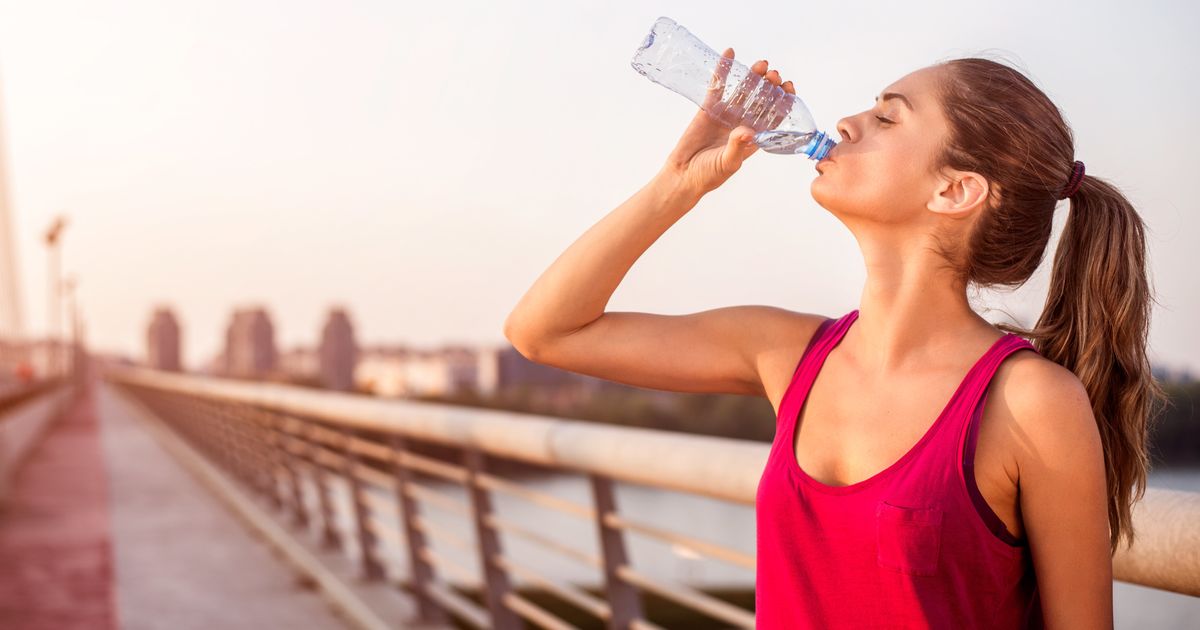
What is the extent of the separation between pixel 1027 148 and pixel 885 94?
0.63ft

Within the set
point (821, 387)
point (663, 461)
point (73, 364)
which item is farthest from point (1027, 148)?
point (73, 364)

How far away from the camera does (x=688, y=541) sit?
100 inches

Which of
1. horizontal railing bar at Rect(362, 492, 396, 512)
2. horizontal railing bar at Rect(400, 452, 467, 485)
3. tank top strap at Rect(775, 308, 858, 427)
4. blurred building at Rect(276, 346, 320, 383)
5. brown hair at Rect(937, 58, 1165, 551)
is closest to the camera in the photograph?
brown hair at Rect(937, 58, 1165, 551)

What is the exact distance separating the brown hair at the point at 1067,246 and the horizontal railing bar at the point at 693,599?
0.84 meters

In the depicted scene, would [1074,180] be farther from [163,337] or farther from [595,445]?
[163,337]

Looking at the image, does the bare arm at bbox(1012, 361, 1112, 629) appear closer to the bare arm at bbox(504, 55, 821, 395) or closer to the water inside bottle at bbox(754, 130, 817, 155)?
the bare arm at bbox(504, 55, 821, 395)

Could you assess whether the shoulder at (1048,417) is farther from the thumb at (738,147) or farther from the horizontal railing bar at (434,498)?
the horizontal railing bar at (434,498)

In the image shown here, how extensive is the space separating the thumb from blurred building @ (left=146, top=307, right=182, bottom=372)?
115m

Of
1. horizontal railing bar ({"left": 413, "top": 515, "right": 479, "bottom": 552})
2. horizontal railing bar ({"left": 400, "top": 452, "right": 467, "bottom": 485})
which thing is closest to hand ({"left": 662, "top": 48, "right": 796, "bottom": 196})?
horizontal railing bar ({"left": 413, "top": 515, "right": 479, "bottom": 552})

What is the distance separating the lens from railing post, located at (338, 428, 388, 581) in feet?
18.0

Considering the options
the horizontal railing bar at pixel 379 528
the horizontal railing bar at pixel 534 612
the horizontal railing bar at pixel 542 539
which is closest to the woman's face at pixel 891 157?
the horizontal railing bar at pixel 542 539

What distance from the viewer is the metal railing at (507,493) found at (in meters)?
1.97

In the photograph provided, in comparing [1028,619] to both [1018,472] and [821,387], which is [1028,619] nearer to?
[1018,472]

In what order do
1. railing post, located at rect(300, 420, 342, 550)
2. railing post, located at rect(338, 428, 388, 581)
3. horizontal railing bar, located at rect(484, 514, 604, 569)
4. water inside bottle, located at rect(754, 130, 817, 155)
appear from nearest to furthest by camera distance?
water inside bottle, located at rect(754, 130, 817, 155), horizontal railing bar, located at rect(484, 514, 604, 569), railing post, located at rect(338, 428, 388, 581), railing post, located at rect(300, 420, 342, 550)
